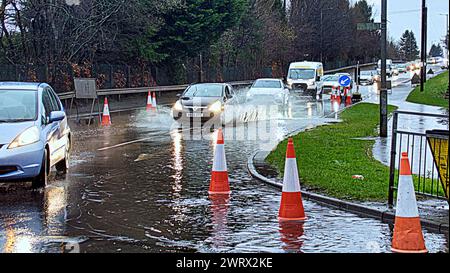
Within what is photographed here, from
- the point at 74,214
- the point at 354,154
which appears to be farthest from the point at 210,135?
the point at 74,214

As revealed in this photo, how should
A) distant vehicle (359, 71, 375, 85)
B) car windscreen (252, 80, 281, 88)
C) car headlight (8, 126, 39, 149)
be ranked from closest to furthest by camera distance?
car headlight (8, 126, 39, 149) < car windscreen (252, 80, 281, 88) < distant vehicle (359, 71, 375, 85)

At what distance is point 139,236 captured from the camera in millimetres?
8102

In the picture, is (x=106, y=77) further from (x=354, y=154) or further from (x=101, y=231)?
(x=101, y=231)

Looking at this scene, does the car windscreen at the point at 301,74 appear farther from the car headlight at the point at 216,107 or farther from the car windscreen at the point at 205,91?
the car headlight at the point at 216,107

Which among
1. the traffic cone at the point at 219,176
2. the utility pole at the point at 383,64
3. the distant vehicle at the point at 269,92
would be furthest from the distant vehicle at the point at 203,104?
the traffic cone at the point at 219,176

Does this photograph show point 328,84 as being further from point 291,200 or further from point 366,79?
point 291,200

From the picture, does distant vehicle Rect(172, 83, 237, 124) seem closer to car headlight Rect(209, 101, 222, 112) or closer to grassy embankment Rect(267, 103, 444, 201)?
car headlight Rect(209, 101, 222, 112)

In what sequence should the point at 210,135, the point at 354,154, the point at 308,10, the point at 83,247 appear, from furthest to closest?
the point at 308,10, the point at 210,135, the point at 354,154, the point at 83,247

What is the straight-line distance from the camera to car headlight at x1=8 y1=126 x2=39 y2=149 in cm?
1098

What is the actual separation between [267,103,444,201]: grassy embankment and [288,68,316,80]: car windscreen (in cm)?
2551

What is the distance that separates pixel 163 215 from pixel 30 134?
3.09 m

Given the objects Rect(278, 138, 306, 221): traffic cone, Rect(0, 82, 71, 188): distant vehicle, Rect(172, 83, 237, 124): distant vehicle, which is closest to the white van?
Rect(172, 83, 237, 124): distant vehicle
